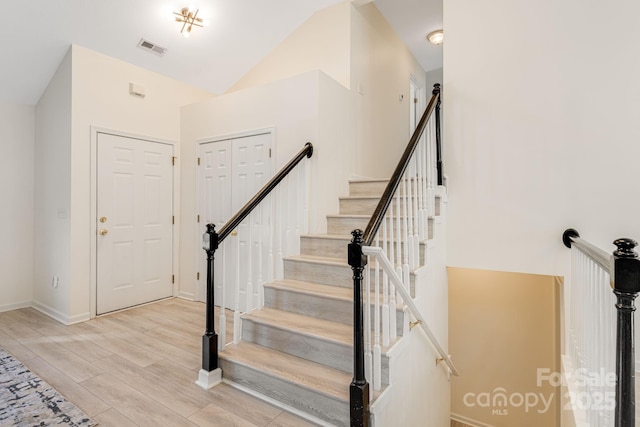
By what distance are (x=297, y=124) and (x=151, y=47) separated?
2.07 metres

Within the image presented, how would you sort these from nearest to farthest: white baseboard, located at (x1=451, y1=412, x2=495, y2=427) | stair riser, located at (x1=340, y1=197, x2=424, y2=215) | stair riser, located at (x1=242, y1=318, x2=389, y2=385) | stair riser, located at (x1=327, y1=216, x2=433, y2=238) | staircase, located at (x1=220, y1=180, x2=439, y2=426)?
staircase, located at (x1=220, y1=180, x2=439, y2=426)
stair riser, located at (x1=242, y1=318, x2=389, y2=385)
stair riser, located at (x1=327, y1=216, x2=433, y2=238)
stair riser, located at (x1=340, y1=197, x2=424, y2=215)
white baseboard, located at (x1=451, y1=412, x2=495, y2=427)

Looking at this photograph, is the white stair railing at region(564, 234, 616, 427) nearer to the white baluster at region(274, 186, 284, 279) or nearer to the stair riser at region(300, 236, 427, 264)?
the stair riser at region(300, 236, 427, 264)

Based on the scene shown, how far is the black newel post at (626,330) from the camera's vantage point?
103 centimetres

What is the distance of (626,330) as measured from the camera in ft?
3.42

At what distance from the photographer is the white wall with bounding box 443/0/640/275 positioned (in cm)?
238

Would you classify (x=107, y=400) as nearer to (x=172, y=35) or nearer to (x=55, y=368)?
(x=55, y=368)

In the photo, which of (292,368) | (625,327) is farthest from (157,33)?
(625,327)

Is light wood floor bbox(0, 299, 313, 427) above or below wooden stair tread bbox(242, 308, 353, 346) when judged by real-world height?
Answer: below

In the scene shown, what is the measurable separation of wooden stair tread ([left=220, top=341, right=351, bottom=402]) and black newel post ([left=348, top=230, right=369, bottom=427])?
12cm

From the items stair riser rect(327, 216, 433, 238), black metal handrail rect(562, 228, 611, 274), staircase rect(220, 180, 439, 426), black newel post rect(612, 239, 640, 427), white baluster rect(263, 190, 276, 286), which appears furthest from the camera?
stair riser rect(327, 216, 433, 238)

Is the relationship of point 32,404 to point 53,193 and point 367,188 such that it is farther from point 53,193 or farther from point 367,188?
point 367,188

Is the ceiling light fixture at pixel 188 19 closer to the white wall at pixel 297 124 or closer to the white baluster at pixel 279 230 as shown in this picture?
the white wall at pixel 297 124

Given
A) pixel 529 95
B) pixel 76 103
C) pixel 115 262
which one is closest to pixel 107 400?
pixel 115 262

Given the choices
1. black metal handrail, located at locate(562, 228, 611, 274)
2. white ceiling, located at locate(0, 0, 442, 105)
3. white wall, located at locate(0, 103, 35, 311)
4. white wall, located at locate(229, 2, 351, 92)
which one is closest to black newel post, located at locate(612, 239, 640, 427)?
black metal handrail, located at locate(562, 228, 611, 274)
